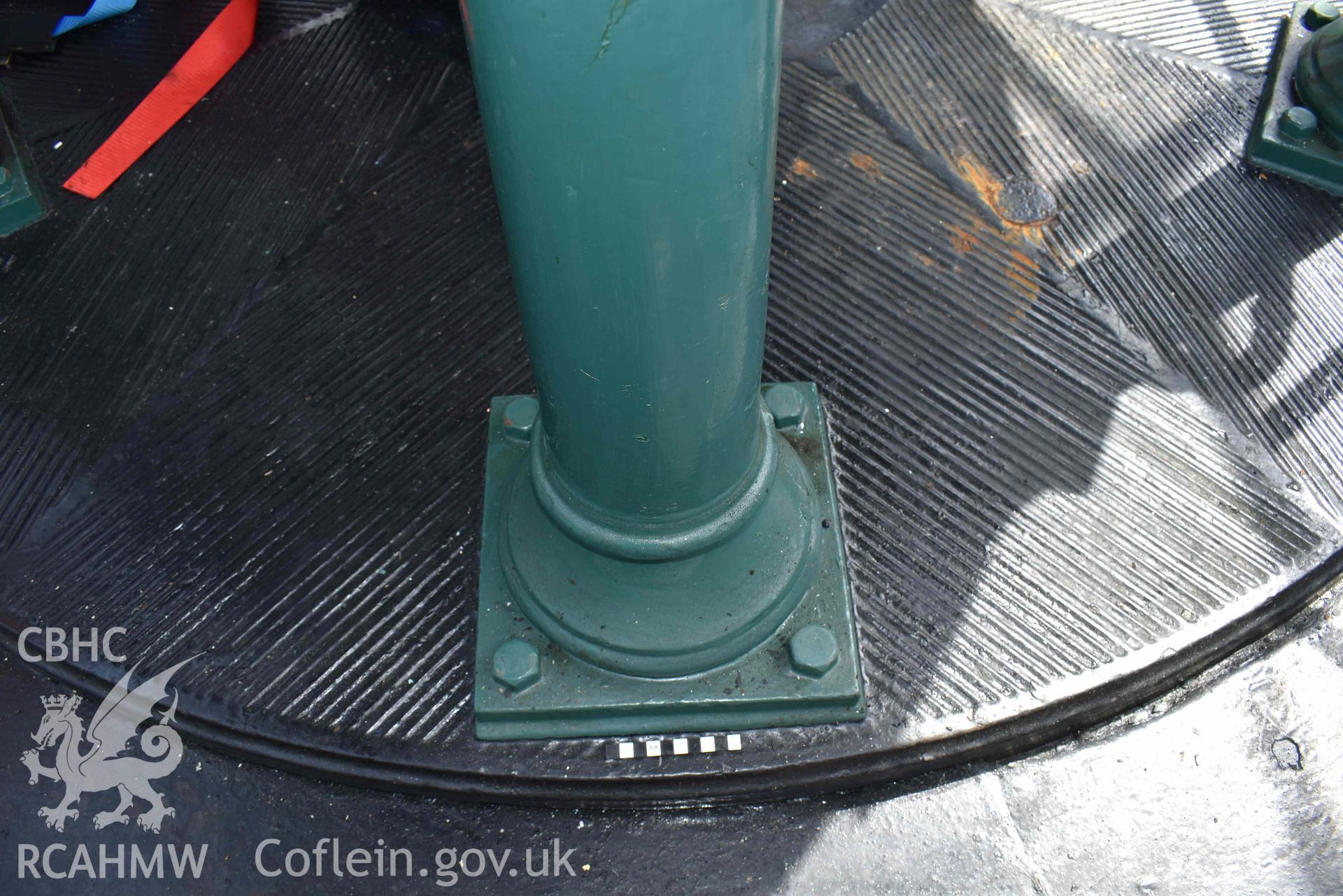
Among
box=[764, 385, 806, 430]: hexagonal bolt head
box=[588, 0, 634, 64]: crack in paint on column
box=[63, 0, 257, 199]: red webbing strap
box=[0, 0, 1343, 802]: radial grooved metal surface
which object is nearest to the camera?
box=[588, 0, 634, 64]: crack in paint on column

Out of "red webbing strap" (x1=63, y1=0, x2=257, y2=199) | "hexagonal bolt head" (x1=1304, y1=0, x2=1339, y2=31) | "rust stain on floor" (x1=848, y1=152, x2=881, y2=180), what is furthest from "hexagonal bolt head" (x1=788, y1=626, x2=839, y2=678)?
"hexagonal bolt head" (x1=1304, y1=0, x2=1339, y2=31)

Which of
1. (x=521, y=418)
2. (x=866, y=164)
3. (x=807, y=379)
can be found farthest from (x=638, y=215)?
(x=866, y=164)

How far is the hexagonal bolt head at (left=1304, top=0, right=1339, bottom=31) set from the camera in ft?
8.99

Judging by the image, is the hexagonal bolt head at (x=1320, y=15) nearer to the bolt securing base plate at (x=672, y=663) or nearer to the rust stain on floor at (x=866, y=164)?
the rust stain on floor at (x=866, y=164)

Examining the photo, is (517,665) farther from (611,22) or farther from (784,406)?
(611,22)

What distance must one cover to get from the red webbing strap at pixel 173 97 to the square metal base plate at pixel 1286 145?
2739mm

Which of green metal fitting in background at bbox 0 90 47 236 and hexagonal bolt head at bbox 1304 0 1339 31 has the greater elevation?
green metal fitting in background at bbox 0 90 47 236

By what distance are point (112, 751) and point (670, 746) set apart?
101 cm

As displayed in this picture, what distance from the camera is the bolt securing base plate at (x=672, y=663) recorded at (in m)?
1.80

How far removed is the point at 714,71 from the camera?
40.2 inches

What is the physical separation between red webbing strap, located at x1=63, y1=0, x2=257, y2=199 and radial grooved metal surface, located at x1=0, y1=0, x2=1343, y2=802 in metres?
0.05

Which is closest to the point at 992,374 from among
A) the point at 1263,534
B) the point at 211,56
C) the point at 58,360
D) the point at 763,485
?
the point at 1263,534

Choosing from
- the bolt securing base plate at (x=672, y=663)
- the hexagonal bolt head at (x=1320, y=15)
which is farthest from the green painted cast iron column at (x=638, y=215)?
the hexagonal bolt head at (x=1320, y=15)

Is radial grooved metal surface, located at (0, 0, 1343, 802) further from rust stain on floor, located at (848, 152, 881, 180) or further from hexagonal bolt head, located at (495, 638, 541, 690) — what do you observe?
hexagonal bolt head, located at (495, 638, 541, 690)
